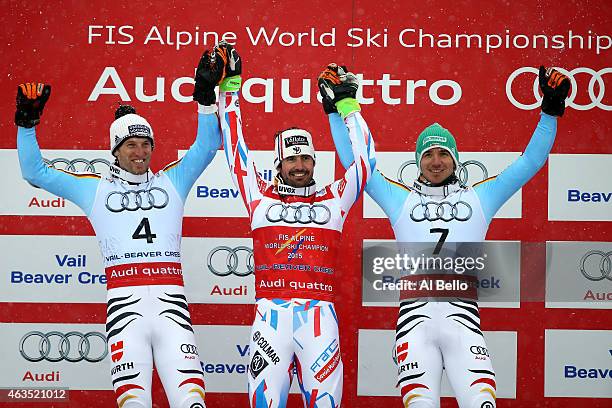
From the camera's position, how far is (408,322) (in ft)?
15.8

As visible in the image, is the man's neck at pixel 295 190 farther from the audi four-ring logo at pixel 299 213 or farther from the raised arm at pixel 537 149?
the raised arm at pixel 537 149

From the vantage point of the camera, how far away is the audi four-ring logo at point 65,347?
6.14 meters

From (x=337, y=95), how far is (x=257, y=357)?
4.51 ft

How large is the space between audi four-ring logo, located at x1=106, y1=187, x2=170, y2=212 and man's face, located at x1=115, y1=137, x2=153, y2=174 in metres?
0.12

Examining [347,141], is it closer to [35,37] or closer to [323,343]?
[323,343]

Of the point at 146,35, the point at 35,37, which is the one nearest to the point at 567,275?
the point at 146,35

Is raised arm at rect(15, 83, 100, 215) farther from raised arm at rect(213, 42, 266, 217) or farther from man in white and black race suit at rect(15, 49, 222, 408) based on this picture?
raised arm at rect(213, 42, 266, 217)

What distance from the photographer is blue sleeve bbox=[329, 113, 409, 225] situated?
16.7 feet

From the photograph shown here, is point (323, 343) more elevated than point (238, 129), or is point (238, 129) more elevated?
point (238, 129)

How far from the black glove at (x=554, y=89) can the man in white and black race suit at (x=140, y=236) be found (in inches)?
65.9

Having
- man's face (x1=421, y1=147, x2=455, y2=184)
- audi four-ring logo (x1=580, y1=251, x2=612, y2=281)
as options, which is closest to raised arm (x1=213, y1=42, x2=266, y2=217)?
man's face (x1=421, y1=147, x2=455, y2=184)

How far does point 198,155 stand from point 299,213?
66cm

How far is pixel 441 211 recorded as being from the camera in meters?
5.00

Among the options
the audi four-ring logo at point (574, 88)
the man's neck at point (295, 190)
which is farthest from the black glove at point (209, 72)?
the audi four-ring logo at point (574, 88)
